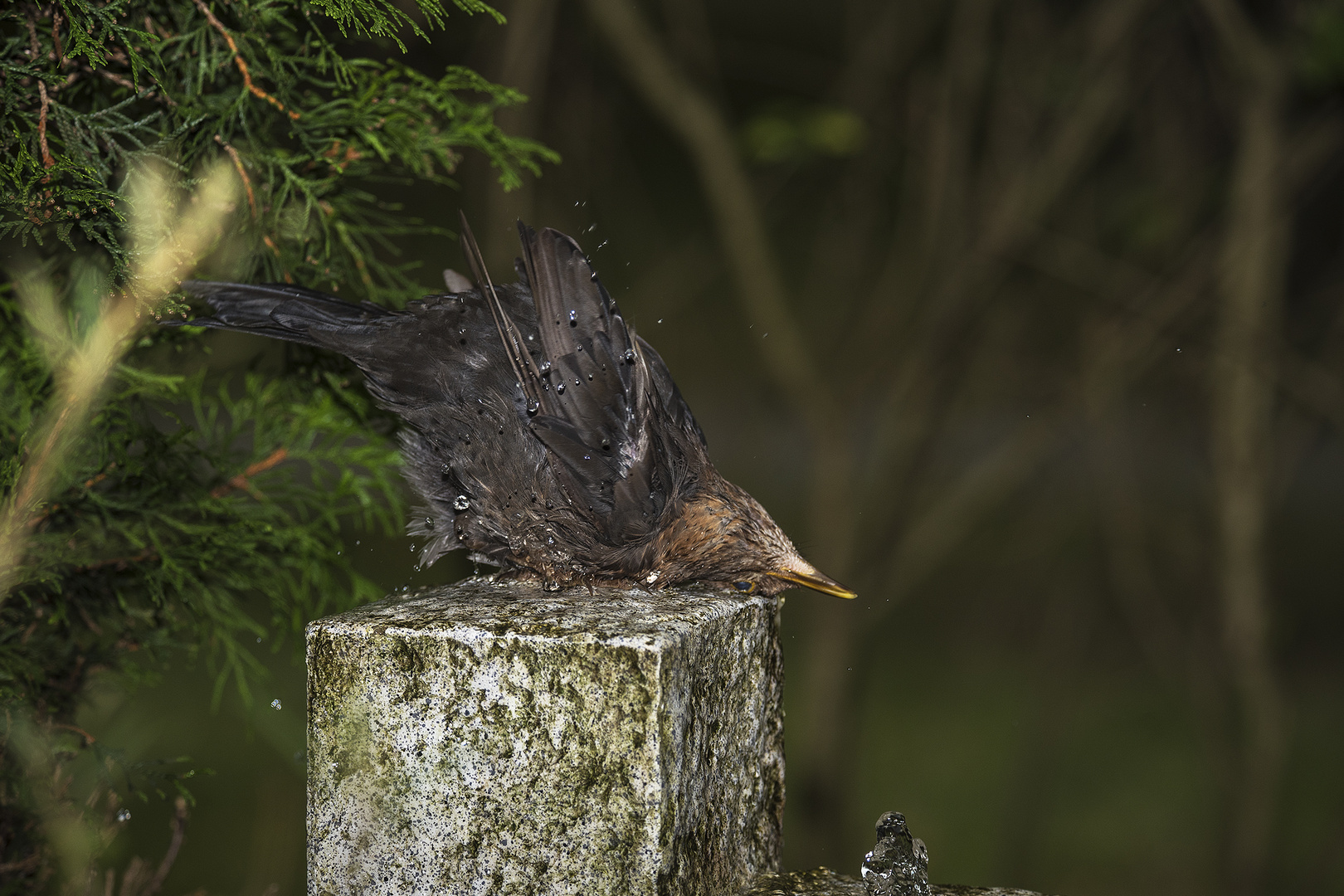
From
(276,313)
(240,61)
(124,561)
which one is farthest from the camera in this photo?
(124,561)

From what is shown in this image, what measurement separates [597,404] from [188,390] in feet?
3.92

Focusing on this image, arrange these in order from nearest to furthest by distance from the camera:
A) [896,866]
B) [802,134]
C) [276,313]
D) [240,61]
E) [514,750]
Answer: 1. [514,750]
2. [896,866]
3. [276,313]
4. [240,61]
5. [802,134]

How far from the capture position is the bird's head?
5.82 feet

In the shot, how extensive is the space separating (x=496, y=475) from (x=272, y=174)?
2.89ft

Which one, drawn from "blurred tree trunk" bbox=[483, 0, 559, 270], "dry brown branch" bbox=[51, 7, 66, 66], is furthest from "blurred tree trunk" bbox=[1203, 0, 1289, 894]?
"dry brown branch" bbox=[51, 7, 66, 66]

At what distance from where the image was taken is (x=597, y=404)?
1.76 m

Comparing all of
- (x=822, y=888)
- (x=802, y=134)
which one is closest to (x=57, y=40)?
(x=822, y=888)

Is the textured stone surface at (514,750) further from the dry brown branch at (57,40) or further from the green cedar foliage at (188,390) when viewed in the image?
the dry brown branch at (57,40)

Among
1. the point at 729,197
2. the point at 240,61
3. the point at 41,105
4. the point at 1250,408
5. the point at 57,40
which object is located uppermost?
the point at 729,197

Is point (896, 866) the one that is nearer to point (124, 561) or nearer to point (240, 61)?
point (124, 561)

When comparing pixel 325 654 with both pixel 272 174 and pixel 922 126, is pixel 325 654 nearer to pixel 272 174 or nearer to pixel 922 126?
pixel 272 174

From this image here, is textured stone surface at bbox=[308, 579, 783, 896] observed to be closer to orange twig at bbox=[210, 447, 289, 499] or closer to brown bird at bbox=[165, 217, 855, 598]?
brown bird at bbox=[165, 217, 855, 598]

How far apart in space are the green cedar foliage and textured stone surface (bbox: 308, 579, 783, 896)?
0.78 metres

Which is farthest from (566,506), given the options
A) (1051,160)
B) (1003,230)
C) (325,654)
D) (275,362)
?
(1051,160)
